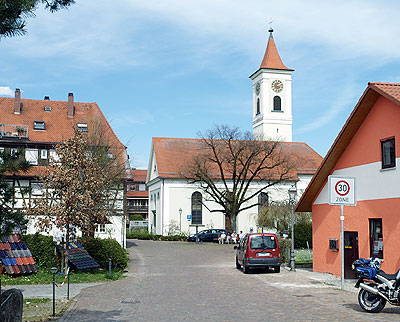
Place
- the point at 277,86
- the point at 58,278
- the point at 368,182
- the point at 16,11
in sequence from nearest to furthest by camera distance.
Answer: the point at 16,11 < the point at 368,182 < the point at 58,278 < the point at 277,86

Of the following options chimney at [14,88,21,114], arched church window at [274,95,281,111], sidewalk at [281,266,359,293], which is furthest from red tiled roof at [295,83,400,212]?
arched church window at [274,95,281,111]

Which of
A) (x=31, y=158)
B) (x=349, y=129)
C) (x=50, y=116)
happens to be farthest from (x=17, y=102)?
(x=31, y=158)

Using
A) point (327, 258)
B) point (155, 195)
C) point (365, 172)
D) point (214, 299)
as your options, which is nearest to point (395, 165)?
point (365, 172)

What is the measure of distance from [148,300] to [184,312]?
2.44 meters

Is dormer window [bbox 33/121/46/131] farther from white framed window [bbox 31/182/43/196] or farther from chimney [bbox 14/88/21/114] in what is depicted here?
white framed window [bbox 31/182/43/196]

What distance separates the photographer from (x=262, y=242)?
22.4m

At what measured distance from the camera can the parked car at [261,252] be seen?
22.1m

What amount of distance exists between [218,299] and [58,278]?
7.77m

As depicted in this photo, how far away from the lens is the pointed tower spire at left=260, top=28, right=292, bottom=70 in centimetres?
7843

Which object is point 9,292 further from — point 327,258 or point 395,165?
point 327,258

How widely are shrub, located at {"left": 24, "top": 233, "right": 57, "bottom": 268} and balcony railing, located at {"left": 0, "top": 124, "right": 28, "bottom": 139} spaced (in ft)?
65.7

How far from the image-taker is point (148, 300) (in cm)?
1455

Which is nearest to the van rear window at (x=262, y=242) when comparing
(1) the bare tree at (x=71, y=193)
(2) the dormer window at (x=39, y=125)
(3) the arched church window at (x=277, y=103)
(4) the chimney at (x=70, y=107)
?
(1) the bare tree at (x=71, y=193)

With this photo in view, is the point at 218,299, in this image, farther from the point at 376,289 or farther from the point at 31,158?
the point at 31,158
